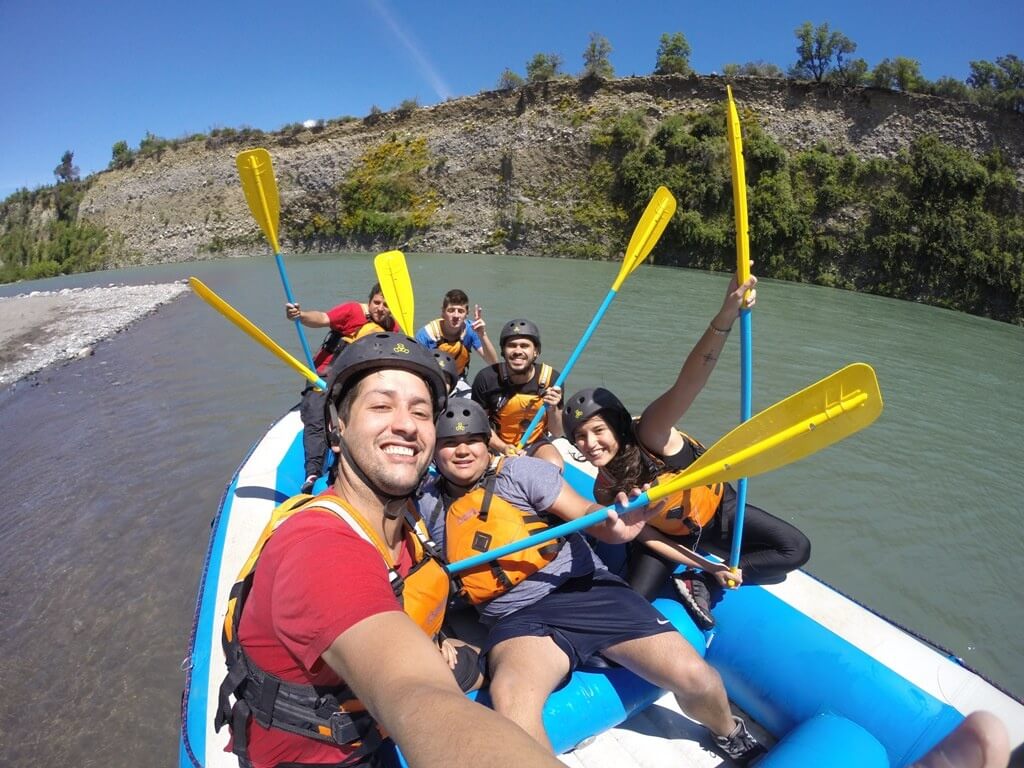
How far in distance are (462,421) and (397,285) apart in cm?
304

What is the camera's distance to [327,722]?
1.22m

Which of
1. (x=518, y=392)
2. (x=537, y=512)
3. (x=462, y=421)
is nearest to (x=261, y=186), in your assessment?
(x=518, y=392)

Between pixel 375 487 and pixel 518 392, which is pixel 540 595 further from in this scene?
pixel 518 392

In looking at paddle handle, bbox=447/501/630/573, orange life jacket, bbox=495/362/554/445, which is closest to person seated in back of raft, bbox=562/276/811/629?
paddle handle, bbox=447/501/630/573

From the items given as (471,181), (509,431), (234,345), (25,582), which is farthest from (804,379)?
(471,181)

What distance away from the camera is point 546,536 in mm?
1986

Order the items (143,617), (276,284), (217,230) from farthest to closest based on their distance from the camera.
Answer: (217,230) → (276,284) → (143,617)

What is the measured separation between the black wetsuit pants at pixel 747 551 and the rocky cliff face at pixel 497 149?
22089 mm

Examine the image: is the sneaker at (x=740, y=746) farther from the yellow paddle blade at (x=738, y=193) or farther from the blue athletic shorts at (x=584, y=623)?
the yellow paddle blade at (x=738, y=193)

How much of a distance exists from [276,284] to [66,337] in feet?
23.1

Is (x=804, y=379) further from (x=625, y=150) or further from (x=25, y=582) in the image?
(x=625, y=150)

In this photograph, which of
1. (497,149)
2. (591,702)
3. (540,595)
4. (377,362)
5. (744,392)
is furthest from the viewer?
(497,149)

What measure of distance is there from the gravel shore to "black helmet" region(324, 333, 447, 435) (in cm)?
998

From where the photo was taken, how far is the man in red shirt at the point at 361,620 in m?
0.86
